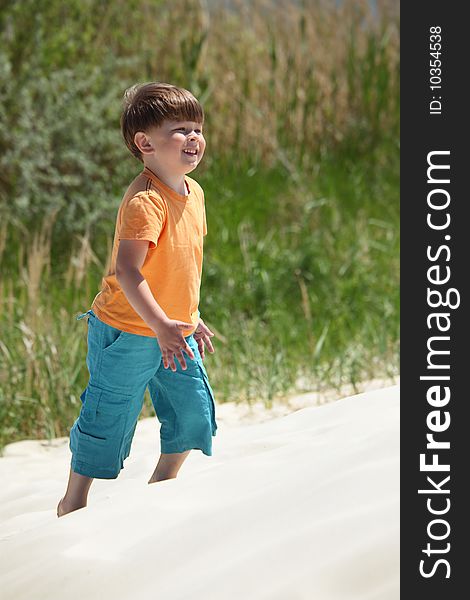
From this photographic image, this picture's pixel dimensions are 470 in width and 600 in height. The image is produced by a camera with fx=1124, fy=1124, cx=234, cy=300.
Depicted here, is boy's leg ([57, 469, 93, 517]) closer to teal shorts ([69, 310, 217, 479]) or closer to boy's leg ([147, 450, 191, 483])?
teal shorts ([69, 310, 217, 479])

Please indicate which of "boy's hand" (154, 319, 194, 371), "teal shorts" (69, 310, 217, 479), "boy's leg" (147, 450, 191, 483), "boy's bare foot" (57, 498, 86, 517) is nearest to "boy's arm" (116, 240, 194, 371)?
"boy's hand" (154, 319, 194, 371)

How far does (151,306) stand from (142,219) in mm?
230

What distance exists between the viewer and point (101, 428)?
3092 millimetres

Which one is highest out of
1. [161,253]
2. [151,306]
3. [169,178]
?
[169,178]

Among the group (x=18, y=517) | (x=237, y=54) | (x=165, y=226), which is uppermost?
(x=237, y=54)

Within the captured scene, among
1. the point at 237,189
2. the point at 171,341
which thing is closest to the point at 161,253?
the point at 171,341

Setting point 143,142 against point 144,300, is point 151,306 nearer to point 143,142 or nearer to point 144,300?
point 144,300

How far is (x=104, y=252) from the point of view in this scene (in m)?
7.11

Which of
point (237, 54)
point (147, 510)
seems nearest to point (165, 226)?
point (147, 510)

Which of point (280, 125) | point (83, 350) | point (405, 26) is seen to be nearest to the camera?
point (405, 26)

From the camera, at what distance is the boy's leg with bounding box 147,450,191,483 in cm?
319

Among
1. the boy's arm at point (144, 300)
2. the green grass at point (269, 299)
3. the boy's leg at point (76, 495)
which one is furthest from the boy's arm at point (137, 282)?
the green grass at point (269, 299)

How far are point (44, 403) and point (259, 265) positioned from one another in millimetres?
2468

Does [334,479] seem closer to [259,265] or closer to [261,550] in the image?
[261,550]
